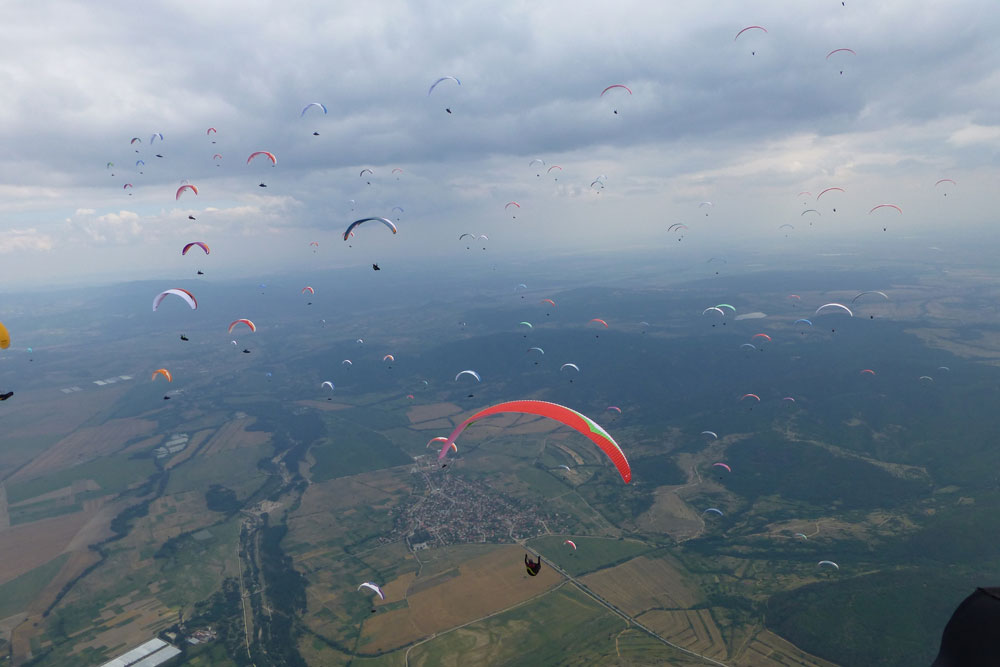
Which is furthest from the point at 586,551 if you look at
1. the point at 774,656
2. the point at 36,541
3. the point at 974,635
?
the point at 36,541

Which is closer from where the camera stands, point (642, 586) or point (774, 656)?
point (774, 656)

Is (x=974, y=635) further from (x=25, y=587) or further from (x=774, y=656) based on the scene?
(x=25, y=587)

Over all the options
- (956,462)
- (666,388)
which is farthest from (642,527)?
(666,388)

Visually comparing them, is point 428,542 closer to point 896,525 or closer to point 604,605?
point 604,605

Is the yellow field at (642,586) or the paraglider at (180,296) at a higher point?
the paraglider at (180,296)

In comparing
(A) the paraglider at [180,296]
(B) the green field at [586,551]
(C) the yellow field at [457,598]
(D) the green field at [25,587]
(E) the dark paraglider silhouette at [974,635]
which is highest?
(A) the paraglider at [180,296]

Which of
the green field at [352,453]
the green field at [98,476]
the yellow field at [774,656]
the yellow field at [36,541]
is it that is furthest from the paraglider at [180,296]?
the green field at [98,476]

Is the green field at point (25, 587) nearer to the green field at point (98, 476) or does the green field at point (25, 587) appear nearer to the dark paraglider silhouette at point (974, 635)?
the green field at point (98, 476)

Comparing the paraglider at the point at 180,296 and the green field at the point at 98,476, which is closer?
the paraglider at the point at 180,296

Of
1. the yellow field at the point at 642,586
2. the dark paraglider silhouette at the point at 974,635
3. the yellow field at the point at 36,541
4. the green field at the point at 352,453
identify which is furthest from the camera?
the green field at the point at 352,453
